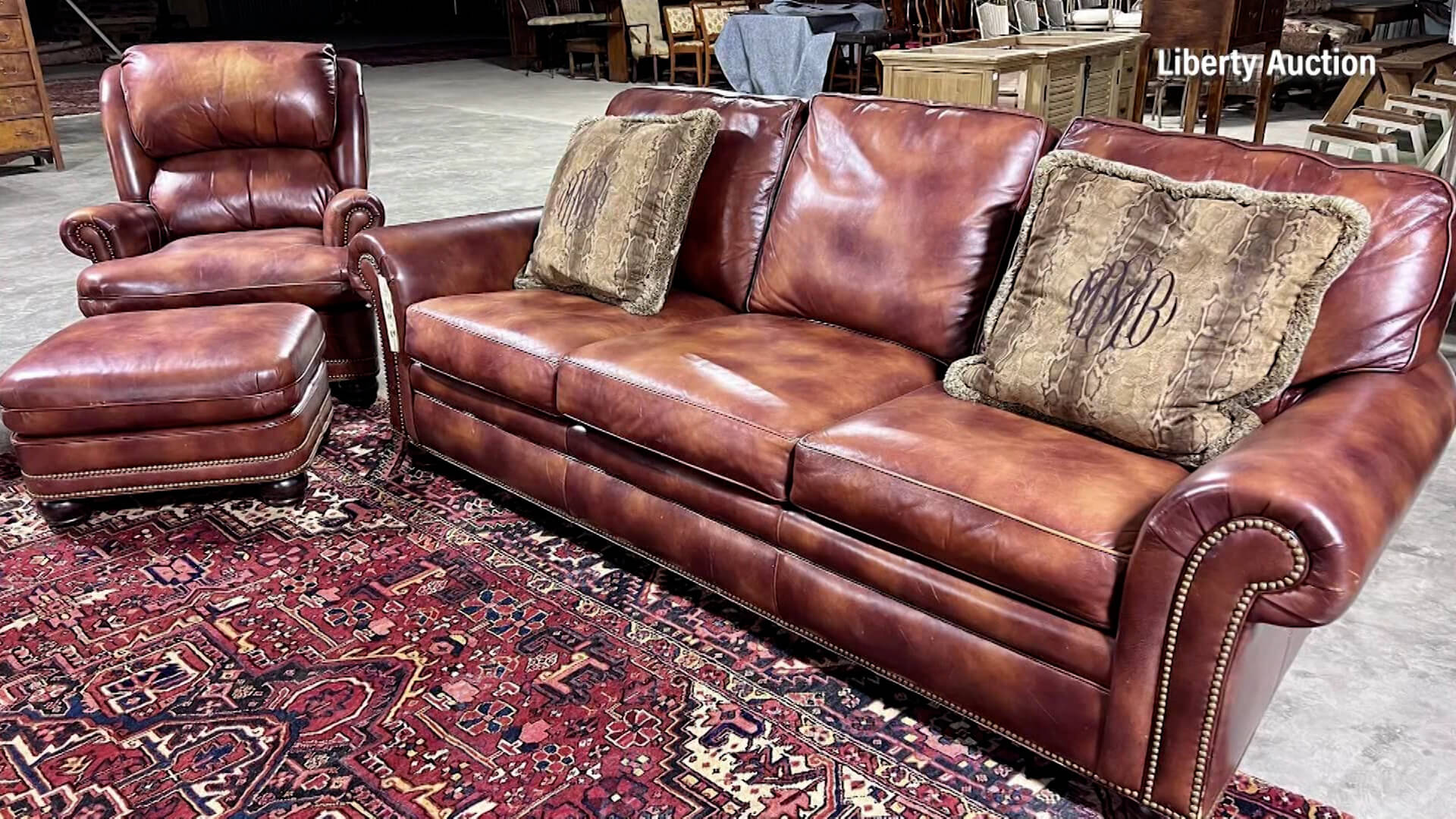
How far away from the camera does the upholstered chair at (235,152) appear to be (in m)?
3.48

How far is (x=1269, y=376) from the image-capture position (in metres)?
1.79

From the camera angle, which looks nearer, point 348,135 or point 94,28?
point 348,135

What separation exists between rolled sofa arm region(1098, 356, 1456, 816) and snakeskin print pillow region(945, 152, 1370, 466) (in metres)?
0.12

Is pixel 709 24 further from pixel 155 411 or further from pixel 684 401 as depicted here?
pixel 684 401

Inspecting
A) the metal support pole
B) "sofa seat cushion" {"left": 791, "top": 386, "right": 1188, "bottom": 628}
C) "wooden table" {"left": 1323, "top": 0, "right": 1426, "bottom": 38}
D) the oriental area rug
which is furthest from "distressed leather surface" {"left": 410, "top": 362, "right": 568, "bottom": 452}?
the metal support pole

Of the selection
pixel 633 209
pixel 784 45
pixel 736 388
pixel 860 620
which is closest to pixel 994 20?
pixel 784 45

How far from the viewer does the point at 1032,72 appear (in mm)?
5586

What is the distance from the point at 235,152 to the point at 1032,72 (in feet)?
12.3

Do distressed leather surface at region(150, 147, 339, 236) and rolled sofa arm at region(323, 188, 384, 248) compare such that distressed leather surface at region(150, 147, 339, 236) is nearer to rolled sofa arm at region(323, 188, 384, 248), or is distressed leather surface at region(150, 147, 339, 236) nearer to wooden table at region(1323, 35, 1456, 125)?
rolled sofa arm at region(323, 188, 384, 248)

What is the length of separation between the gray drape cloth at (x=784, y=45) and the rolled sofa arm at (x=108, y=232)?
5897 millimetres

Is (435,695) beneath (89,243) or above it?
beneath

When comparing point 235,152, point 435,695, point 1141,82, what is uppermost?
point 235,152
